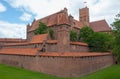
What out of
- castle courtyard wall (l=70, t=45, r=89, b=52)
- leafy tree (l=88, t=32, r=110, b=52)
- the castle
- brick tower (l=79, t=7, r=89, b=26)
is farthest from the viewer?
brick tower (l=79, t=7, r=89, b=26)

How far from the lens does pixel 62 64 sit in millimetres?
34812

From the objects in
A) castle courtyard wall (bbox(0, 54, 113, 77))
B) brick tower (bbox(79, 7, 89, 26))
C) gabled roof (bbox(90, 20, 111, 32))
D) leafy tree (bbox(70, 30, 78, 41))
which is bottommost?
castle courtyard wall (bbox(0, 54, 113, 77))

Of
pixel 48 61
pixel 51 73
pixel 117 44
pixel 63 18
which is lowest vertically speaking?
pixel 51 73

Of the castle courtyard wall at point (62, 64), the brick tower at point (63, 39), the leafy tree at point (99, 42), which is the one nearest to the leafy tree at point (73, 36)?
the leafy tree at point (99, 42)

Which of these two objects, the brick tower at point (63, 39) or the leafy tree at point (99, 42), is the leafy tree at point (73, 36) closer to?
the leafy tree at point (99, 42)

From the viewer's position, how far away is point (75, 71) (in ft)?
114

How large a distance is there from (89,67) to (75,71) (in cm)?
538

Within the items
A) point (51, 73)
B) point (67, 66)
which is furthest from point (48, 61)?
point (67, 66)

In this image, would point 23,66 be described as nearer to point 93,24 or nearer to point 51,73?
point 51,73

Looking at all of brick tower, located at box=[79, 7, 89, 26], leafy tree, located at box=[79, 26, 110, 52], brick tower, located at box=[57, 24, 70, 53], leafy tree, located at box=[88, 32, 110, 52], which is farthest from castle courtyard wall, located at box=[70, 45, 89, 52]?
brick tower, located at box=[79, 7, 89, 26]

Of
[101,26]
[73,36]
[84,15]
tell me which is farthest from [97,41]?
[84,15]

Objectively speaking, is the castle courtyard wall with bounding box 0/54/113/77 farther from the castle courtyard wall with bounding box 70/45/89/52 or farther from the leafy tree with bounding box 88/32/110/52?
the leafy tree with bounding box 88/32/110/52

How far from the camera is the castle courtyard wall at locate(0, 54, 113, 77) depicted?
113 feet

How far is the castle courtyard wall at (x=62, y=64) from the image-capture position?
113 ft
